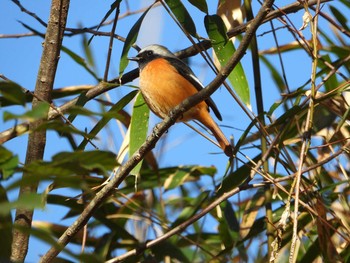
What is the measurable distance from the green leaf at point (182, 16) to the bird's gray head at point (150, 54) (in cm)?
105

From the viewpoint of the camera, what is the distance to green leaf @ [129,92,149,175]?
3041mm

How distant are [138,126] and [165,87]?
0.79m

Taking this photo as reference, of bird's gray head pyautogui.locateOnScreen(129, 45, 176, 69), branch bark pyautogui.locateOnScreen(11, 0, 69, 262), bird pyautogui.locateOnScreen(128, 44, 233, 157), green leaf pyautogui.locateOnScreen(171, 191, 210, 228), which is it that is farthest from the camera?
bird's gray head pyautogui.locateOnScreen(129, 45, 176, 69)

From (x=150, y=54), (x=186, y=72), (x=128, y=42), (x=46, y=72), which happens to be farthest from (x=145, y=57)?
(x=46, y=72)

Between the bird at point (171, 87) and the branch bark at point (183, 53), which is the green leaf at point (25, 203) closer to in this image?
the branch bark at point (183, 53)

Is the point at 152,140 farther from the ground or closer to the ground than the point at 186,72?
closer to the ground

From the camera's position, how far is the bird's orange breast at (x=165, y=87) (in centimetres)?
377

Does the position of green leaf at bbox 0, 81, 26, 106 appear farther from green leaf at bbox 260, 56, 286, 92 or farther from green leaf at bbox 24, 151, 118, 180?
green leaf at bbox 260, 56, 286, 92

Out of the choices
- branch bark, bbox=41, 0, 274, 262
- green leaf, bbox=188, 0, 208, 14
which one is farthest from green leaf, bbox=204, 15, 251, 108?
branch bark, bbox=41, 0, 274, 262

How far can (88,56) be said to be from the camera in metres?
3.68

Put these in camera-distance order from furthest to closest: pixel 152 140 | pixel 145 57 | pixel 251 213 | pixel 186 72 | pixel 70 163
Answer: pixel 145 57 → pixel 186 72 → pixel 251 213 → pixel 152 140 → pixel 70 163

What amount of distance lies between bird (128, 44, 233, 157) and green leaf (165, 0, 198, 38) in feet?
2.06

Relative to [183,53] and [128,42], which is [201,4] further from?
[183,53]

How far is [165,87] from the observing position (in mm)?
3941
